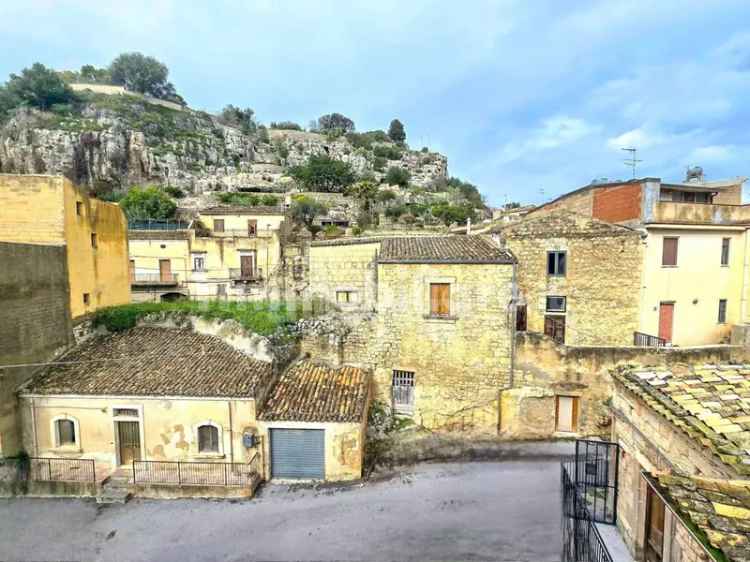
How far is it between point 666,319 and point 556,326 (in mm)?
5258

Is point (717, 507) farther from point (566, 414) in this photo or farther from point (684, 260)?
point (684, 260)

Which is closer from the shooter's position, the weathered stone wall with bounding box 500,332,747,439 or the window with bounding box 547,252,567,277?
the weathered stone wall with bounding box 500,332,747,439

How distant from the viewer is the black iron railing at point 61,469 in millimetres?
12234

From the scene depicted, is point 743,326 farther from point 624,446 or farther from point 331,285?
point 331,285

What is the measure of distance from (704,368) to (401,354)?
33.3ft

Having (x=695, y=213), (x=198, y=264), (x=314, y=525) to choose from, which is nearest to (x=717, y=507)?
(x=314, y=525)

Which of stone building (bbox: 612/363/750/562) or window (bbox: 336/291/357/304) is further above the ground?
window (bbox: 336/291/357/304)

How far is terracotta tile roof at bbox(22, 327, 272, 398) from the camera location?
12484mm

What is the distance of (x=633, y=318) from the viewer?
1797 cm

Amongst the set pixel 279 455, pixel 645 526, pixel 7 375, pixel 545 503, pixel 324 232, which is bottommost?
pixel 545 503

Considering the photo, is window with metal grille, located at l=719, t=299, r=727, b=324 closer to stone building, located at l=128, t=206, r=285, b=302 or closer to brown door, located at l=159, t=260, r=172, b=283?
stone building, located at l=128, t=206, r=285, b=302

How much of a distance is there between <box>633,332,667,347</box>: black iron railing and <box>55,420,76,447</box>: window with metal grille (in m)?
22.5

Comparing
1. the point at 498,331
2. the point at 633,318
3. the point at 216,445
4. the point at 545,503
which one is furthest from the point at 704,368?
the point at 216,445

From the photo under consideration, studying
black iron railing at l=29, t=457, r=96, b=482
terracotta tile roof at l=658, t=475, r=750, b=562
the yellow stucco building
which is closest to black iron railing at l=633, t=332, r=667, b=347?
terracotta tile roof at l=658, t=475, r=750, b=562
